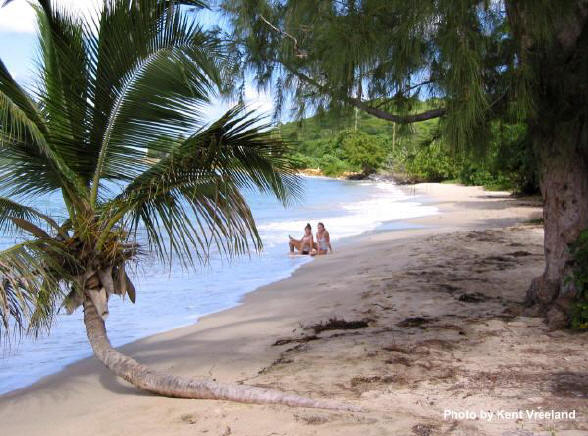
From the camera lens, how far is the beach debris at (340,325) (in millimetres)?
6199

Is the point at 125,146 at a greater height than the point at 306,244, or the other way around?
the point at 125,146

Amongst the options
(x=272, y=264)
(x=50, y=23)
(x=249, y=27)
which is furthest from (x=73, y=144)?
(x=272, y=264)

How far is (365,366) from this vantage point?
15.9 feet

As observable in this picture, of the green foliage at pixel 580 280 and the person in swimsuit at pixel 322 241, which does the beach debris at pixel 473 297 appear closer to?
the green foliage at pixel 580 280

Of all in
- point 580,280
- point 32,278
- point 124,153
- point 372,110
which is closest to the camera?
point 32,278

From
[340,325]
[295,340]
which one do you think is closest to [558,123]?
[340,325]

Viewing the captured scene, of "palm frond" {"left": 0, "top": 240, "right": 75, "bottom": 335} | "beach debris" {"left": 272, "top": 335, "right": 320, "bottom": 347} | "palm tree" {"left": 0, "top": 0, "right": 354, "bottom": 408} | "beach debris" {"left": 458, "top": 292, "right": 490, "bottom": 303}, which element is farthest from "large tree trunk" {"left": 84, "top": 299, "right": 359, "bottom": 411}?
"beach debris" {"left": 458, "top": 292, "right": 490, "bottom": 303}

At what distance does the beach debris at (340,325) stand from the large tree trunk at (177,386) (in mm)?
2139

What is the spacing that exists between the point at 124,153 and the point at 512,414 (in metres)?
3.33

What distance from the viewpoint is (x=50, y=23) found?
179 inches

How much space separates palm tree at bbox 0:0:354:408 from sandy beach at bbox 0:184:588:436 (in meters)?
0.52

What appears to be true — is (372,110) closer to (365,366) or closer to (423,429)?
(365,366)

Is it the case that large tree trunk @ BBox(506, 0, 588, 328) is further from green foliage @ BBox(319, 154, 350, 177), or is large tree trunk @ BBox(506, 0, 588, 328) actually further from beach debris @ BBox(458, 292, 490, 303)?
green foliage @ BBox(319, 154, 350, 177)

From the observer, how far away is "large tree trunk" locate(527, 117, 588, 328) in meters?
5.44
